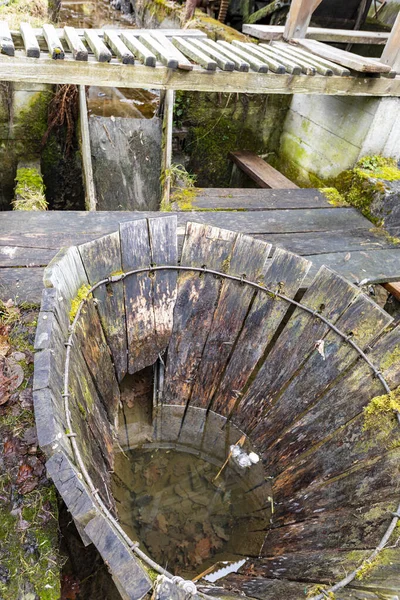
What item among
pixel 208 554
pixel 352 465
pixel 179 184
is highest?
pixel 179 184

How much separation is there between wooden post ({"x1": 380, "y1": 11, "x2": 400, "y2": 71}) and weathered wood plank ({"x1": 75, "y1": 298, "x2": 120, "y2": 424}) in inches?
157

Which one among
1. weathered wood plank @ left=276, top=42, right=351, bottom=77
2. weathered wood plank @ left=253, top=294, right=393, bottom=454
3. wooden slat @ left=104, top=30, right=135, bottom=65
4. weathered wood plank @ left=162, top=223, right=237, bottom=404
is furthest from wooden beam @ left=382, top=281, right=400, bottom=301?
wooden slat @ left=104, top=30, right=135, bottom=65

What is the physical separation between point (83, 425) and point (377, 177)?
3856 mm

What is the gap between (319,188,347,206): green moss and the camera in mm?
4609

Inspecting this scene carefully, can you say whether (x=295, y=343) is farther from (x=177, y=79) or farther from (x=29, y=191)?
(x=29, y=191)

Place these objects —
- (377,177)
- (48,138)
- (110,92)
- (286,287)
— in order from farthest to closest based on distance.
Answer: (110,92) → (48,138) → (377,177) → (286,287)

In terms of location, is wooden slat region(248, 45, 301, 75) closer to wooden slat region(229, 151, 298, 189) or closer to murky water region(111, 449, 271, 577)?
wooden slat region(229, 151, 298, 189)

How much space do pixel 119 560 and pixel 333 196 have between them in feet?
14.0

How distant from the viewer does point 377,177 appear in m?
4.39

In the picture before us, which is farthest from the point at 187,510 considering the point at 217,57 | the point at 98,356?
the point at 217,57

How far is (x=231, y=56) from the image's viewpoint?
12.6ft

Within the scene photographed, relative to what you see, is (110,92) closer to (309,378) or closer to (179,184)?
(179,184)

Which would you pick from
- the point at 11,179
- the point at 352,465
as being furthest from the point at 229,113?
the point at 352,465

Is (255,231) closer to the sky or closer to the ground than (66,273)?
closer to the ground
